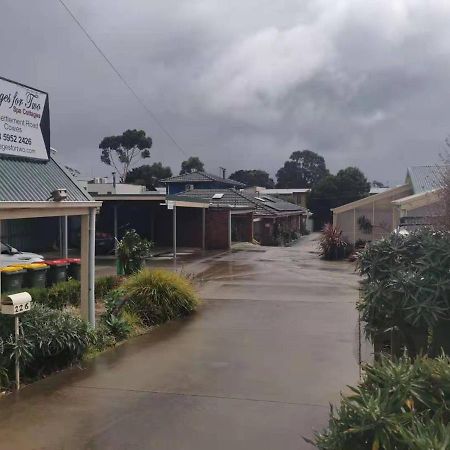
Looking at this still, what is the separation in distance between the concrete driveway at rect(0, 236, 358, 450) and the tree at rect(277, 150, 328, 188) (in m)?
95.0

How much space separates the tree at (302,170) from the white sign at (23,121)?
96.4 metres

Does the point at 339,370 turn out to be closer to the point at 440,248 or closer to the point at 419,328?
the point at 419,328

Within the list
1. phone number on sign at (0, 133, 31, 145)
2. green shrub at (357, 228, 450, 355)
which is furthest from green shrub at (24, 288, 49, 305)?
green shrub at (357, 228, 450, 355)

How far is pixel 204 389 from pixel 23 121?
455 cm

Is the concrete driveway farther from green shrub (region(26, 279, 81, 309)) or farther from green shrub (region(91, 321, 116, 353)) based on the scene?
green shrub (region(26, 279, 81, 309))

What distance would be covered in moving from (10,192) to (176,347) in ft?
11.0

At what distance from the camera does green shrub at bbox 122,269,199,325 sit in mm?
10273

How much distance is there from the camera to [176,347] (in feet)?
27.6

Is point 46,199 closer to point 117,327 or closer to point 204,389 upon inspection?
point 117,327

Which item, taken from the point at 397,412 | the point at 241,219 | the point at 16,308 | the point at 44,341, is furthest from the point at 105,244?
the point at 397,412

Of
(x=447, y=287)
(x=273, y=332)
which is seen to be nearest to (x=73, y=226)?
(x=273, y=332)

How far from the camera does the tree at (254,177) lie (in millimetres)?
102875

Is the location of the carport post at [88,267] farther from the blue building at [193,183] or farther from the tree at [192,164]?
the tree at [192,164]

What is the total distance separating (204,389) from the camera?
638 cm
